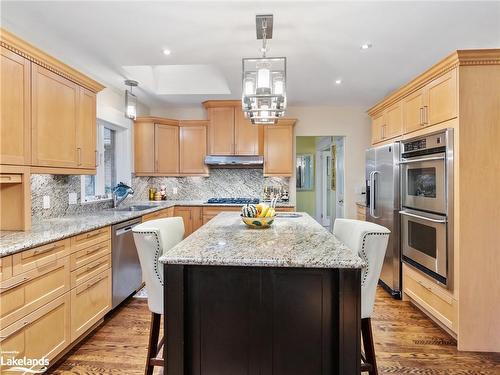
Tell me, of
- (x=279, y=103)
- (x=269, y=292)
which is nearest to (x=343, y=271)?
(x=269, y=292)

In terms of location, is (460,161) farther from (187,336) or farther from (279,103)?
(187,336)

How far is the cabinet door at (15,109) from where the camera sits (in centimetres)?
193

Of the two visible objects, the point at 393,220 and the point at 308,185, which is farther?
the point at 308,185

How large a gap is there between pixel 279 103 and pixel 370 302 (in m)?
1.42

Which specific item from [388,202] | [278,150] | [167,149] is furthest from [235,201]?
[388,202]

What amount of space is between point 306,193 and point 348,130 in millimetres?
2943

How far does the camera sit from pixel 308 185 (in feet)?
25.5

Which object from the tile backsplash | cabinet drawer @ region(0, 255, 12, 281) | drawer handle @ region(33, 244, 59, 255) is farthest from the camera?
the tile backsplash

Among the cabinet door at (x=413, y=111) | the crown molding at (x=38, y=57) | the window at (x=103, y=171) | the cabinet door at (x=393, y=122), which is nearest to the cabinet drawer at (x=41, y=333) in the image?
the window at (x=103, y=171)

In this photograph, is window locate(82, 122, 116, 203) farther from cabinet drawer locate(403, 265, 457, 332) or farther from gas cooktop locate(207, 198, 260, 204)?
cabinet drawer locate(403, 265, 457, 332)

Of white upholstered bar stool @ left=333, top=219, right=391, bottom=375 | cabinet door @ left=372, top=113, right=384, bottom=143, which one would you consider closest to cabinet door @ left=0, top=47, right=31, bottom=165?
white upholstered bar stool @ left=333, top=219, right=391, bottom=375

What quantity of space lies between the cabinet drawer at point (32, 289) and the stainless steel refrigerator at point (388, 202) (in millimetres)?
3178

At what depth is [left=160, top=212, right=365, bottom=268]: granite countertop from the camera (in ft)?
4.49

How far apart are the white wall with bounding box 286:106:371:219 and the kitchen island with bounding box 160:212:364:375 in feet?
12.6
